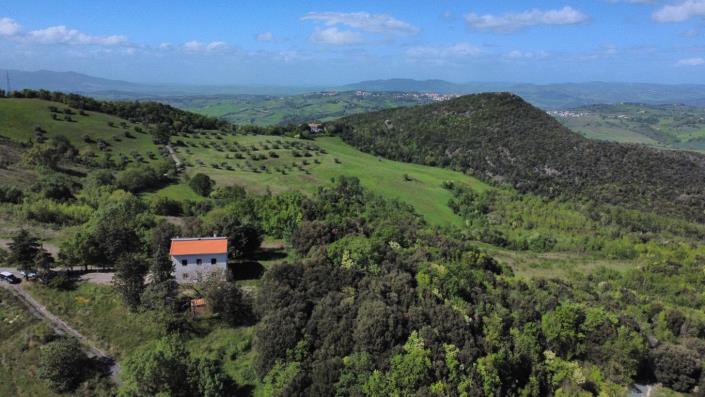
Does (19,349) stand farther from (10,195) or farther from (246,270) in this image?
(10,195)

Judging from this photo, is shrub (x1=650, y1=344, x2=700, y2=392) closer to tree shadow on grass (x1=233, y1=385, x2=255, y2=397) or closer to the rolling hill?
tree shadow on grass (x1=233, y1=385, x2=255, y2=397)

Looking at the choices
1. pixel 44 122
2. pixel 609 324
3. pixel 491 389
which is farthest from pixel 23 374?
pixel 44 122

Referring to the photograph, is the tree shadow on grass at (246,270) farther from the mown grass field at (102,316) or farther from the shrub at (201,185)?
the shrub at (201,185)

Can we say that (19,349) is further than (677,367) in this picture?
No

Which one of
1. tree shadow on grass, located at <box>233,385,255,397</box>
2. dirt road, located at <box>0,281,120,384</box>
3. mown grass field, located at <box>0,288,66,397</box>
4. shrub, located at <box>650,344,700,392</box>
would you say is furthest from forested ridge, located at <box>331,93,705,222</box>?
mown grass field, located at <box>0,288,66,397</box>

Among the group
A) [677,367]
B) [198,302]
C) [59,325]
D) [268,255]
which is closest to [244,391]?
[198,302]

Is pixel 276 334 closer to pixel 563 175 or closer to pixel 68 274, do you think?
pixel 68 274

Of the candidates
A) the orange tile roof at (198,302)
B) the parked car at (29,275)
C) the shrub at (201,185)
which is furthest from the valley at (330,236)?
the orange tile roof at (198,302)
